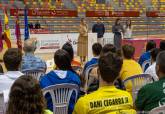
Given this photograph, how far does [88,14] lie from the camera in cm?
2367

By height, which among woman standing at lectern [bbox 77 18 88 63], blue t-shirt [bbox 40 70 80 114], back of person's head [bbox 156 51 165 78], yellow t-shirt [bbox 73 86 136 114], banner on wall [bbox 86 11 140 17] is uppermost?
back of person's head [bbox 156 51 165 78]

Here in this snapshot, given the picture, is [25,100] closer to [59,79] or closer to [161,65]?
[161,65]

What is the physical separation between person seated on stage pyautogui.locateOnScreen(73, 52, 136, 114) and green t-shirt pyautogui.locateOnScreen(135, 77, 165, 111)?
347mm

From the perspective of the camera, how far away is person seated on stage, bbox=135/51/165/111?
3.76 m

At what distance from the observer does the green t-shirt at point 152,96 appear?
3762 millimetres

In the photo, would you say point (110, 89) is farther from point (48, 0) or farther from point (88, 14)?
point (48, 0)

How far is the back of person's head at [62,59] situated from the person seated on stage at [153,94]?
1.54m

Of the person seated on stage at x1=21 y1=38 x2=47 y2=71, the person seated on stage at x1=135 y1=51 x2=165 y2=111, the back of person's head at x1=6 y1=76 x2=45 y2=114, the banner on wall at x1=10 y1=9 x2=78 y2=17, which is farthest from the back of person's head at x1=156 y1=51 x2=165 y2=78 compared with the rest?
the banner on wall at x1=10 y1=9 x2=78 y2=17

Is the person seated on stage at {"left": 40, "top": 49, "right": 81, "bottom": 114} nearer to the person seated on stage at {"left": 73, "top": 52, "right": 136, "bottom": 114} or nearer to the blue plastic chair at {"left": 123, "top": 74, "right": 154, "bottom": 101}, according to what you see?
the blue plastic chair at {"left": 123, "top": 74, "right": 154, "bottom": 101}

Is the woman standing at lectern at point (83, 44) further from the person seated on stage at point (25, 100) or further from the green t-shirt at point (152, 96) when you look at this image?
the person seated on stage at point (25, 100)

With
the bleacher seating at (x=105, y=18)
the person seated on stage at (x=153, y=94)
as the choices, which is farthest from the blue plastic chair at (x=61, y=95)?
the bleacher seating at (x=105, y=18)

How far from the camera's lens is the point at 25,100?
2668 mm

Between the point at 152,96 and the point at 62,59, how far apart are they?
67.7 inches

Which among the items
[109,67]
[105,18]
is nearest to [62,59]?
[109,67]
